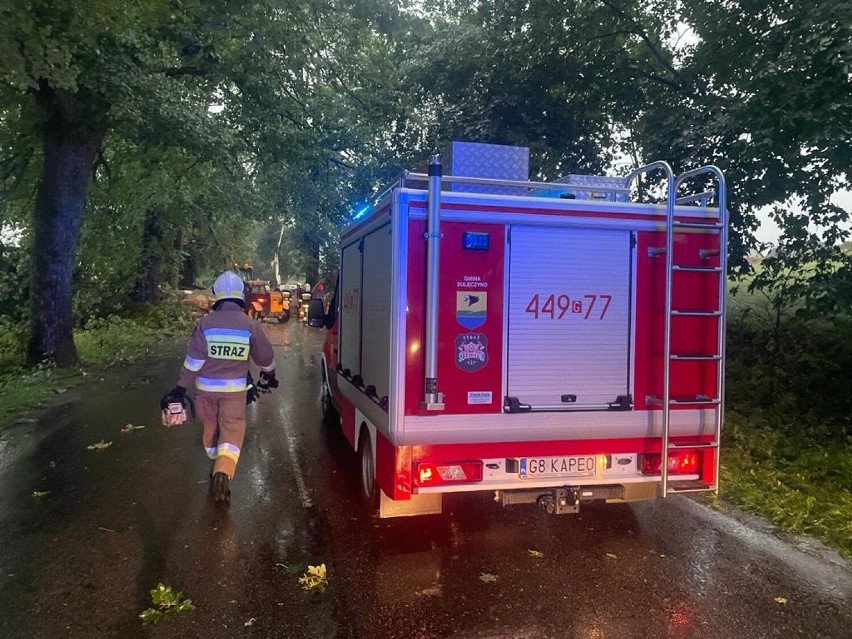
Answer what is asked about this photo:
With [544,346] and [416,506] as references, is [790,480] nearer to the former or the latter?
[544,346]

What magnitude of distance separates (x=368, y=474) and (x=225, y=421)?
1.28 m

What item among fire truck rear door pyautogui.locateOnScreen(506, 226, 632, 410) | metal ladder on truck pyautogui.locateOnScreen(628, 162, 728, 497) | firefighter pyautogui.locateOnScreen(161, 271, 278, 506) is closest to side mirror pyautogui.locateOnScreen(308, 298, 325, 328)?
firefighter pyautogui.locateOnScreen(161, 271, 278, 506)

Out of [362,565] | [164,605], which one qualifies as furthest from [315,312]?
[164,605]

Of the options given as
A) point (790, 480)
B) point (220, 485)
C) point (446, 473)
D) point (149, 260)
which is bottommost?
point (790, 480)

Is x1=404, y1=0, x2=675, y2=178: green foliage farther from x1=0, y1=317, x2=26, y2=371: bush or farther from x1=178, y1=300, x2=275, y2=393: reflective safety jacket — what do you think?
x1=0, y1=317, x2=26, y2=371: bush

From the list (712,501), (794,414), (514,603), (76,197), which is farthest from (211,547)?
(76,197)

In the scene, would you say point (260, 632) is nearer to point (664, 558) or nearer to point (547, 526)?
point (547, 526)

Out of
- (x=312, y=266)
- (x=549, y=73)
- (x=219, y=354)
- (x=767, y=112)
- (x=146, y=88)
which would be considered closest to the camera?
(x=219, y=354)

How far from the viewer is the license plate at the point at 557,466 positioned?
174 inches

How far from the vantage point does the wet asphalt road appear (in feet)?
11.8

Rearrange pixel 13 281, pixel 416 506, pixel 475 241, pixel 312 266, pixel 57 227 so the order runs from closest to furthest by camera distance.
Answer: pixel 475 241 → pixel 416 506 → pixel 57 227 → pixel 13 281 → pixel 312 266

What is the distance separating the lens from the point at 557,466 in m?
4.46

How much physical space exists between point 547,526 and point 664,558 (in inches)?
36.3

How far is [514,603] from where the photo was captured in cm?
382
